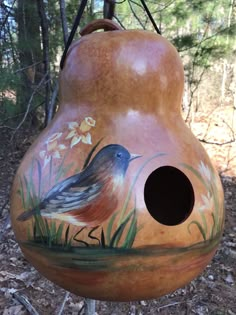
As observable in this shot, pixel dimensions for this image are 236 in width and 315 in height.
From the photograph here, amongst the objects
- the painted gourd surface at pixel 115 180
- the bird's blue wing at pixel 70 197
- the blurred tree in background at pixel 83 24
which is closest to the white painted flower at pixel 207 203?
the painted gourd surface at pixel 115 180

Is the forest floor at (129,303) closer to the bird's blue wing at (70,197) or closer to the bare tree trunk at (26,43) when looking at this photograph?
the bird's blue wing at (70,197)

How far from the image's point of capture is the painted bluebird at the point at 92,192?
0.99 meters

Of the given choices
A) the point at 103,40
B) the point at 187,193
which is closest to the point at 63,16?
the point at 103,40

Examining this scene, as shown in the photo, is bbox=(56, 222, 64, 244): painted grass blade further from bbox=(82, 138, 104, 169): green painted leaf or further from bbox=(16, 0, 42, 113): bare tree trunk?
bbox=(16, 0, 42, 113): bare tree trunk

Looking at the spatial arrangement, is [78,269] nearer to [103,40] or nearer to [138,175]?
[138,175]

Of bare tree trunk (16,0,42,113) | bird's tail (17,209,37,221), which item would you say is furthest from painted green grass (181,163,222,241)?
bare tree trunk (16,0,42,113)

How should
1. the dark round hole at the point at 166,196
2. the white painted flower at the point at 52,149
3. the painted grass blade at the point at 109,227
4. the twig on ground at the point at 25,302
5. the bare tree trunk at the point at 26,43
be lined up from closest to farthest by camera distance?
the painted grass blade at the point at 109,227 → the white painted flower at the point at 52,149 → the dark round hole at the point at 166,196 → the twig on ground at the point at 25,302 → the bare tree trunk at the point at 26,43

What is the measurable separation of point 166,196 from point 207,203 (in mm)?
266

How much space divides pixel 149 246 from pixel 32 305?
1.80 m

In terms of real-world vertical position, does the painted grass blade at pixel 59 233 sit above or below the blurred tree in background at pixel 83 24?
below

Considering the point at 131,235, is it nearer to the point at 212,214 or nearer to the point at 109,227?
the point at 109,227

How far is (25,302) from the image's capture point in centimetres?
246

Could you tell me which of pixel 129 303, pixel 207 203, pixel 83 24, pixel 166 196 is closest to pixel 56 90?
pixel 166 196

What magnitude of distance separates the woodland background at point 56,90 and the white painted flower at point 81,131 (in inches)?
28.9
